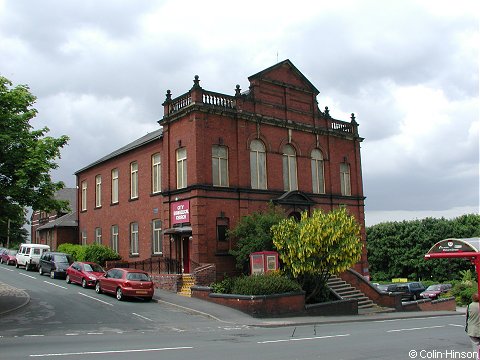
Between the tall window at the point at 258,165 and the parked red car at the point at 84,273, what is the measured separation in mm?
10387

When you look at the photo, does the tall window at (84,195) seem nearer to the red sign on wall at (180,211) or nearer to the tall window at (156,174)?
the tall window at (156,174)

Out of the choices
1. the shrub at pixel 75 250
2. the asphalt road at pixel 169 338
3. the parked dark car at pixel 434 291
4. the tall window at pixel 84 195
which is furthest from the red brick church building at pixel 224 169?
the parked dark car at pixel 434 291

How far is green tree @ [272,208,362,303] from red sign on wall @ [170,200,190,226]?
5715 mm

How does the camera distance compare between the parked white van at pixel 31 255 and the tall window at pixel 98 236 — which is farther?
the tall window at pixel 98 236

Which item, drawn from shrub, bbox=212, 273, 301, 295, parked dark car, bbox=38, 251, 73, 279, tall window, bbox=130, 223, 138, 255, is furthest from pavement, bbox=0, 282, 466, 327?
tall window, bbox=130, 223, 138, 255

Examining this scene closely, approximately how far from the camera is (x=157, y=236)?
107 feet

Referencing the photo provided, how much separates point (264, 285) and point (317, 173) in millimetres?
12953

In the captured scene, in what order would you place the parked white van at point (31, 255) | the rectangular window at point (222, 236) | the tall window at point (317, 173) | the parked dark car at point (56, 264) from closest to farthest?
the rectangular window at point (222, 236), the parked dark car at point (56, 264), the tall window at point (317, 173), the parked white van at point (31, 255)

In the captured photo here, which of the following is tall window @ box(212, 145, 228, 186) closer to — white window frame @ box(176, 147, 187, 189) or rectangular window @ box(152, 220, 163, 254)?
white window frame @ box(176, 147, 187, 189)

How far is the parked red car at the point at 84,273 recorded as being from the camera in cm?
2908

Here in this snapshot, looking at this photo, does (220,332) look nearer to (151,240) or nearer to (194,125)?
(194,125)

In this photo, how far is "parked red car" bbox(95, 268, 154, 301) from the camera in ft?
81.0

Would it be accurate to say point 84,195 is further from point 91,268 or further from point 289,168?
point 289,168

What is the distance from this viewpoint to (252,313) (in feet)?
75.3
